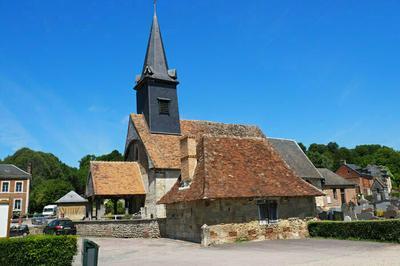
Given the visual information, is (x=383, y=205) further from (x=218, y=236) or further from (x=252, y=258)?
(x=252, y=258)

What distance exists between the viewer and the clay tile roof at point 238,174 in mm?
16953

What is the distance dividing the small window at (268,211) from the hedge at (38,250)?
991 cm

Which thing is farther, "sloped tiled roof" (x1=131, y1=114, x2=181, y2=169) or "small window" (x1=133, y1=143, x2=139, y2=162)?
"small window" (x1=133, y1=143, x2=139, y2=162)

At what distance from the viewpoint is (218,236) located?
16.1 metres

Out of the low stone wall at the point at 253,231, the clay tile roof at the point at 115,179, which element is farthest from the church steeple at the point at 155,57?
the low stone wall at the point at 253,231

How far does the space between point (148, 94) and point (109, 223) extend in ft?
38.2

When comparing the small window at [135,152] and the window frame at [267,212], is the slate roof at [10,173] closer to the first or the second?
the small window at [135,152]

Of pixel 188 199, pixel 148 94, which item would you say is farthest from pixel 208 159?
pixel 148 94

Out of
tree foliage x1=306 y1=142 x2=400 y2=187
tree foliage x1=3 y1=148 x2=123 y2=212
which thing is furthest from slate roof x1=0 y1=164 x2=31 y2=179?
tree foliage x1=306 y1=142 x2=400 y2=187

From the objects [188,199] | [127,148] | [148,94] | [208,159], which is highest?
[148,94]

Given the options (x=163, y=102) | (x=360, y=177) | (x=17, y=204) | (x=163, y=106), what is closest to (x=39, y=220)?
(x=17, y=204)

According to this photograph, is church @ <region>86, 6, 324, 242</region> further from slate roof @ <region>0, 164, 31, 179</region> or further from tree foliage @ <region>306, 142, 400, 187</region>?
tree foliage @ <region>306, 142, 400, 187</region>

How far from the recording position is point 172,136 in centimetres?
2823

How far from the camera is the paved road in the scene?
10.7 meters
